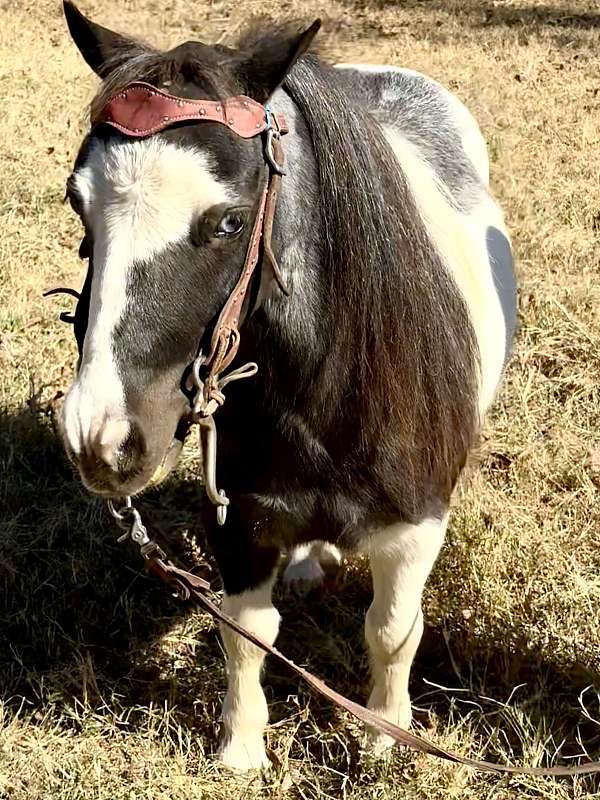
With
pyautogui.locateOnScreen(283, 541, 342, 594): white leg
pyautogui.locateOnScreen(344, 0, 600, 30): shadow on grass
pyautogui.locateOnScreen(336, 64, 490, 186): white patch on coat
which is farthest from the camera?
pyautogui.locateOnScreen(344, 0, 600, 30): shadow on grass

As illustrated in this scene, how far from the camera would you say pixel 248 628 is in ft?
7.89

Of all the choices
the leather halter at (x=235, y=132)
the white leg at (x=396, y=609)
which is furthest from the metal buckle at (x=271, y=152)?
the white leg at (x=396, y=609)

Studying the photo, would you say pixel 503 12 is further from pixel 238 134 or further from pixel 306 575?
pixel 238 134

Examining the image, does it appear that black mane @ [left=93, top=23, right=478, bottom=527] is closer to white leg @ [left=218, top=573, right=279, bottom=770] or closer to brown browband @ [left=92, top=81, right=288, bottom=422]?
brown browband @ [left=92, top=81, right=288, bottom=422]

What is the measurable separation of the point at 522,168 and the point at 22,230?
10.5ft

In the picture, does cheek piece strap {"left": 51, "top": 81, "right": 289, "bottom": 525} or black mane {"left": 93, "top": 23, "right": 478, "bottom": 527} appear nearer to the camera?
cheek piece strap {"left": 51, "top": 81, "right": 289, "bottom": 525}

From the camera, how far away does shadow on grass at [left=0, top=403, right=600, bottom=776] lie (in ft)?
8.50

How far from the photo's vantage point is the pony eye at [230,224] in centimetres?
153

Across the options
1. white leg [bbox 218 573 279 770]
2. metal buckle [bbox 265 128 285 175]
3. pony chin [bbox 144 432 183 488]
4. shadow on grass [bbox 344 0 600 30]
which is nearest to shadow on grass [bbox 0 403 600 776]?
white leg [bbox 218 573 279 770]

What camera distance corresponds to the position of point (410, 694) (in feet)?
8.90

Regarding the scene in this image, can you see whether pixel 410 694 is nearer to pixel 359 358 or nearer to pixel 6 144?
pixel 359 358

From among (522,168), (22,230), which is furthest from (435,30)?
(22,230)

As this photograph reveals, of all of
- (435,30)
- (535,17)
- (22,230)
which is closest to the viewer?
(22,230)

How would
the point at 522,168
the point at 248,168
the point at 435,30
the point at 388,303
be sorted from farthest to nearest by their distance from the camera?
1. the point at 435,30
2. the point at 522,168
3. the point at 388,303
4. the point at 248,168
